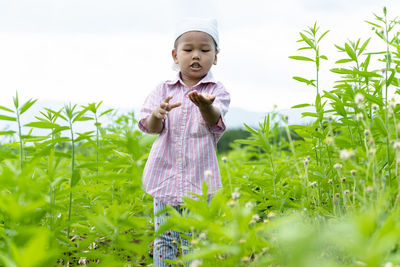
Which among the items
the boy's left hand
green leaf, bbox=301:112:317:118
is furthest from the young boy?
green leaf, bbox=301:112:317:118

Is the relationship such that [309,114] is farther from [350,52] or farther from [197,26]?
[197,26]

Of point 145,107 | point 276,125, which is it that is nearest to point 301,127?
point 276,125

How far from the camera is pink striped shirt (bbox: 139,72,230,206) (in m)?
3.00

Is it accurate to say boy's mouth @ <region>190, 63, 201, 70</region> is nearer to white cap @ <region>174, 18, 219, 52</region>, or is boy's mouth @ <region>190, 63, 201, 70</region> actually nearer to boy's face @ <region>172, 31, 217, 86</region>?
boy's face @ <region>172, 31, 217, 86</region>

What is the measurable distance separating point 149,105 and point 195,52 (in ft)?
1.80

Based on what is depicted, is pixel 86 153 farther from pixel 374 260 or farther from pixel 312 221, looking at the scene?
pixel 374 260

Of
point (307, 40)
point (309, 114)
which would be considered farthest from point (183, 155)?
point (307, 40)

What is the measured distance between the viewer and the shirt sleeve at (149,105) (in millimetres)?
3135

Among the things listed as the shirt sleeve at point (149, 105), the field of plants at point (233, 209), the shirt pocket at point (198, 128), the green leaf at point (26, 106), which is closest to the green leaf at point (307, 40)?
the field of plants at point (233, 209)

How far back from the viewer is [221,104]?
309 centimetres

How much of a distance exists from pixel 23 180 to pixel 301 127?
6.50ft

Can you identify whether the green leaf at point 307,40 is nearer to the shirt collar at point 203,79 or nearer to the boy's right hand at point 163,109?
the shirt collar at point 203,79

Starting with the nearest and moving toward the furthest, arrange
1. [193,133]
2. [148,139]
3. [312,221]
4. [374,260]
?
[374,260] → [148,139] → [312,221] → [193,133]

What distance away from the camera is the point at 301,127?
294 cm
